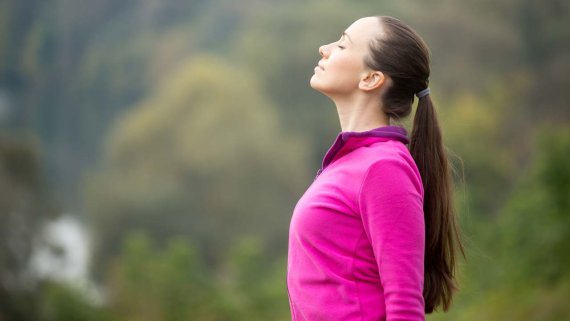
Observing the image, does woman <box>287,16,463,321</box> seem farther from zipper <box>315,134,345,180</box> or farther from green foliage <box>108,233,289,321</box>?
green foliage <box>108,233,289,321</box>

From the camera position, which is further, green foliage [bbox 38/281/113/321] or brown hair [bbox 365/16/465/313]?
green foliage [bbox 38/281/113/321]

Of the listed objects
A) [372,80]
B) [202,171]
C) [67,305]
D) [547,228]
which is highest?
[202,171]

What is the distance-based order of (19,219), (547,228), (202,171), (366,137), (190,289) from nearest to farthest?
(366,137) → (547,228) → (190,289) → (19,219) → (202,171)

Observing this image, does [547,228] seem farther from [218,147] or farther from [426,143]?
[218,147]

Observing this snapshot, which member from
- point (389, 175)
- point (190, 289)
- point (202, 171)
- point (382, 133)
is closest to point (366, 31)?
point (382, 133)

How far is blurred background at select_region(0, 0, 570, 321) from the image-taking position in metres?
12.2

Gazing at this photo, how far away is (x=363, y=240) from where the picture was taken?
65.4 inches

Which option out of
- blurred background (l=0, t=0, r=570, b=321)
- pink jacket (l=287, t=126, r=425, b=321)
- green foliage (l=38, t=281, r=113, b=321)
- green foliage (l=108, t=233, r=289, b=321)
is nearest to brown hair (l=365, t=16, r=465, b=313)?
pink jacket (l=287, t=126, r=425, b=321)

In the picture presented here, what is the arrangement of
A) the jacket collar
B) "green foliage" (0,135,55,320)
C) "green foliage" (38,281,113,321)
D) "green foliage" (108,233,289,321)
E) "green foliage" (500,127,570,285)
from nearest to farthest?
1. the jacket collar
2. "green foliage" (500,127,570,285)
3. "green foliage" (108,233,289,321)
4. "green foliage" (0,135,55,320)
5. "green foliage" (38,281,113,321)

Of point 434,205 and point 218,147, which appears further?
point 218,147

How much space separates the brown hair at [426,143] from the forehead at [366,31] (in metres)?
0.01

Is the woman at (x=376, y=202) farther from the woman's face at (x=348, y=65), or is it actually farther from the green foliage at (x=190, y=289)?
the green foliage at (x=190, y=289)

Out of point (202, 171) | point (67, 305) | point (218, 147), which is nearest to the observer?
point (67, 305)

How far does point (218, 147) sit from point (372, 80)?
20.9 m
